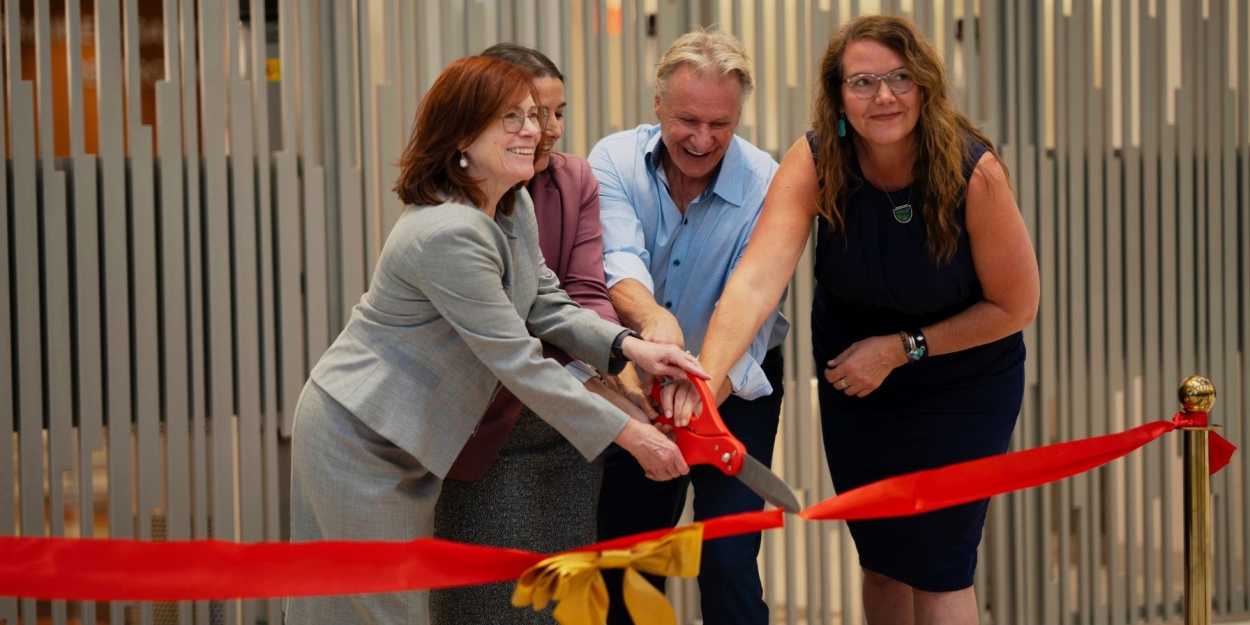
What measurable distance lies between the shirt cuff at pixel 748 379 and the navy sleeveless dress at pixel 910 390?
24 centimetres

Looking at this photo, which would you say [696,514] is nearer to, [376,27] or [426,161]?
[426,161]

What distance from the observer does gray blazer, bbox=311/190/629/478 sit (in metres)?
2.04

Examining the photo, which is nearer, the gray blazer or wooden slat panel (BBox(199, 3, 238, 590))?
the gray blazer

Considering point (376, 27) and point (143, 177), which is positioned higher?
point (376, 27)

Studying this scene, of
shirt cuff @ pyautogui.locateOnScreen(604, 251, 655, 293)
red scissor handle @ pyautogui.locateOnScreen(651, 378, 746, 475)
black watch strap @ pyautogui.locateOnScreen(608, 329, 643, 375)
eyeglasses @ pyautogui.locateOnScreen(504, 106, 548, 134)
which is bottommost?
red scissor handle @ pyautogui.locateOnScreen(651, 378, 746, 475)

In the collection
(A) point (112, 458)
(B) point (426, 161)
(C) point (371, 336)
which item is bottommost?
(A) point (112, 458)

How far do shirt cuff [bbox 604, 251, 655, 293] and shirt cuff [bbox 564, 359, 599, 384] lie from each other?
0.68 feet

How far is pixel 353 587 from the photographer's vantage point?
1.94 m

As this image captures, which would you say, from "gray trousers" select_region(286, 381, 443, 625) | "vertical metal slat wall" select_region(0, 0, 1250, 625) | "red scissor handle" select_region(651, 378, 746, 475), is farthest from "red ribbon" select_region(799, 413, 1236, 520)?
"vertical metal slat wall" select_region(0, 0, 1250, 625)

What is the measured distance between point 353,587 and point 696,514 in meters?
0.89

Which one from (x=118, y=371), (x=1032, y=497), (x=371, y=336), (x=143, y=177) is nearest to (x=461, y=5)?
(x=143, y=177)

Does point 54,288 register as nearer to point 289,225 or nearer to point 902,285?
point 289,225

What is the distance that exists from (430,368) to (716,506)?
746 mm

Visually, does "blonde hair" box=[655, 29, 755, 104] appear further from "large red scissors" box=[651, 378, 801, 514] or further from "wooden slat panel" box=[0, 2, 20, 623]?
"wooden slat panel" box=[0, 2, 20, 623]
